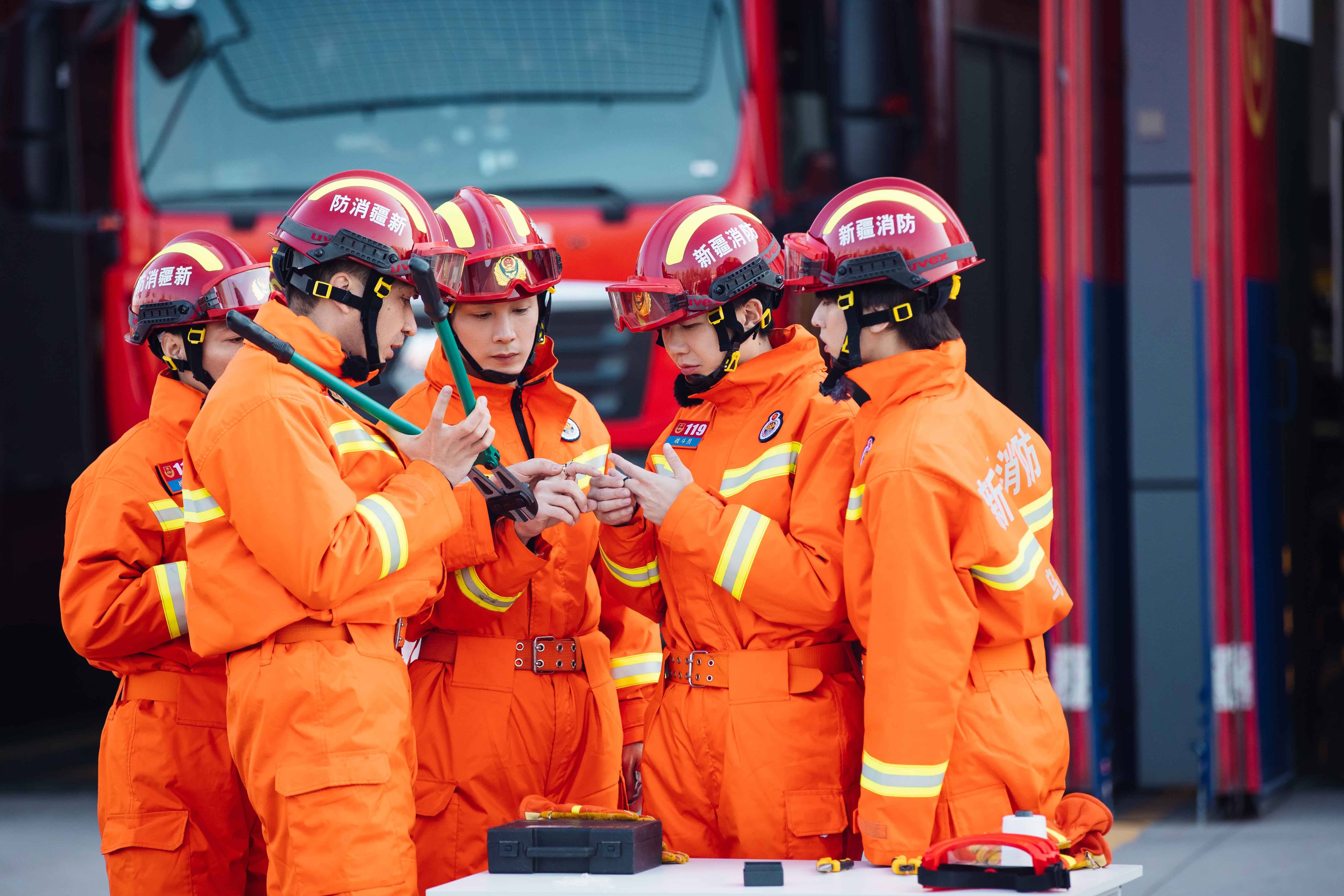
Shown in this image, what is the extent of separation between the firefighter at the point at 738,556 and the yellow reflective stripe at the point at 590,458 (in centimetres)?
Answer: 18

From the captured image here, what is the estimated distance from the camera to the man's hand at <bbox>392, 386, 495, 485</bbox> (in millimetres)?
2863

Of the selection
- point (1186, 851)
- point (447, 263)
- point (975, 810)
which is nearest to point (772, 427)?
point (447, 263)

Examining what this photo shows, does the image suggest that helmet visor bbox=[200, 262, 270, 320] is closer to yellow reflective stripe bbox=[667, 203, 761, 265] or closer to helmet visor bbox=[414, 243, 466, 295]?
helmet visor bbox=[414, 243, 466, 295]

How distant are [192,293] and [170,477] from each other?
457 mm

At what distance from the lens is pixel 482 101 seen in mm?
5551

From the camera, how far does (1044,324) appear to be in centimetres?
555

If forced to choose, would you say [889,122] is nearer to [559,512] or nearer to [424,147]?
[424,147]

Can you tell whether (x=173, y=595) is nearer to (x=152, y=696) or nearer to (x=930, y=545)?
(x=152, y=696)

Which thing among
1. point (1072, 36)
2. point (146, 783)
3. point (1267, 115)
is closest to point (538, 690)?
point (146, 783)

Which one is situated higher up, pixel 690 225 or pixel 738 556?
pixel 690 225

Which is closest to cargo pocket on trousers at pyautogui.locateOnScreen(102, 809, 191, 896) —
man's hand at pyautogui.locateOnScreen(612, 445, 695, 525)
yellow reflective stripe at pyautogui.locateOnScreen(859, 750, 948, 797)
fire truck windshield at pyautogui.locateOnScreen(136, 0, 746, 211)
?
man's hand at pyautogui.locateOnScreen(612, 445, 695, 525)

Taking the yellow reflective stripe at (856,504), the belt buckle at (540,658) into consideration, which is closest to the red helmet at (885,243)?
the yellow reflective stripe at (856,504)

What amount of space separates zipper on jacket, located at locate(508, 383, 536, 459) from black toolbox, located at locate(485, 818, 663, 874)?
102 cm

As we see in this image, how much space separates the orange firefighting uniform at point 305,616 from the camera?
260cm
